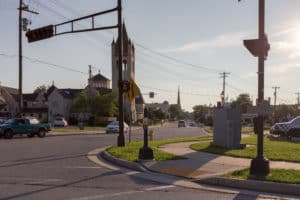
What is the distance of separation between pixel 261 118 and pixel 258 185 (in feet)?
7.11

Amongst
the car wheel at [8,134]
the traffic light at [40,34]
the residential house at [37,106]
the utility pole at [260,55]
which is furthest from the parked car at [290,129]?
the residential house at [37,106]

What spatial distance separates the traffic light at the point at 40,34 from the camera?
26828 mm

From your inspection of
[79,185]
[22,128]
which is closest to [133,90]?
[79,185]

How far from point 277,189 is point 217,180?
1682 millimetres

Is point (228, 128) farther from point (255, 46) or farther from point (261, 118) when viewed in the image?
point (255, 46)

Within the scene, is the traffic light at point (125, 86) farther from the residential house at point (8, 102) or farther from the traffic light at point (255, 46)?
the residential house at point (8, 102)

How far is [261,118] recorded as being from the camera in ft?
43.7

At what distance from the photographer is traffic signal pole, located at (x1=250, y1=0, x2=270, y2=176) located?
12.9 meters

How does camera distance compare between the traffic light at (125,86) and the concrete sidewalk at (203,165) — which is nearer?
the concrete sidewalk at (203,165)

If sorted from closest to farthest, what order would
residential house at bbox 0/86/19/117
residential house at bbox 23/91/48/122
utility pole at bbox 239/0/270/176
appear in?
utility pole at bbox 239/0/270/176 < residential house at bbox 0/86/19/117 < residential house at bbox 23/91/48/122

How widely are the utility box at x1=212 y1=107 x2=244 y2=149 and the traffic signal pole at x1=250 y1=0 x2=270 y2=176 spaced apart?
978 cm

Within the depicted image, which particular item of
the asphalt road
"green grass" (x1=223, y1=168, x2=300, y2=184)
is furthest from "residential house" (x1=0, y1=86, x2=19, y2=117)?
"green grass" (x1=223, y1=168, x2=300, y2=184)

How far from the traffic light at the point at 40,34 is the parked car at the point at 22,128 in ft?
38.6

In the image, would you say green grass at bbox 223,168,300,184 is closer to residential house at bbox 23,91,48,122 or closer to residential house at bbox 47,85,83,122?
residential house at bbox 47,85,83,122
